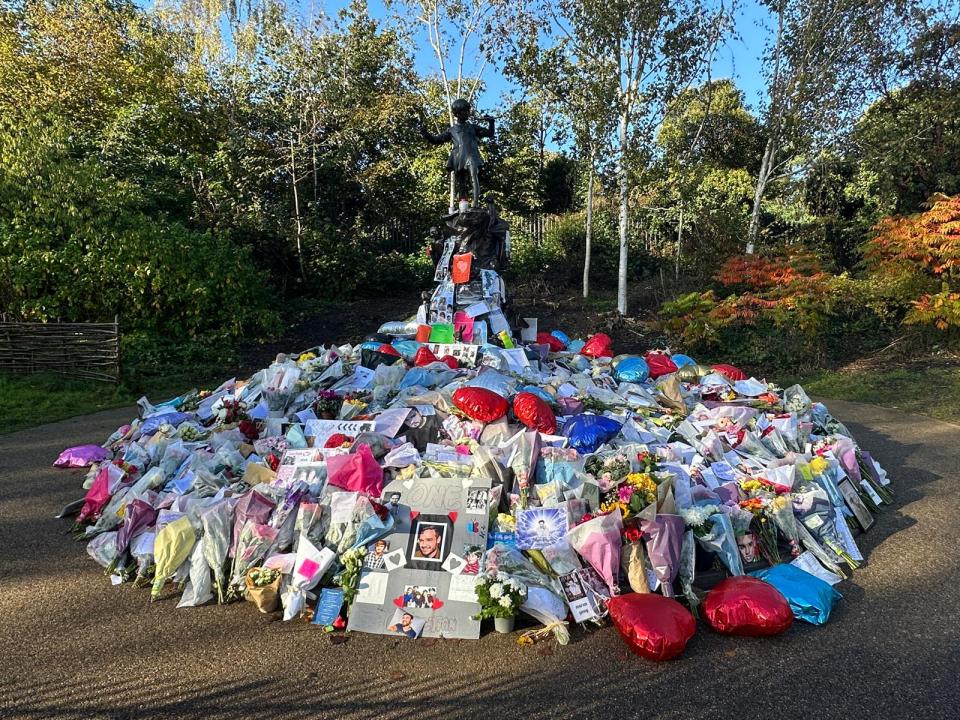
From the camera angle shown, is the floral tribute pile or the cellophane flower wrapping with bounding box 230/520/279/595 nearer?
the floral tribute pile

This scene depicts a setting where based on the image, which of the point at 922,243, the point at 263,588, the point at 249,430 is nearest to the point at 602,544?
the point at 263,588

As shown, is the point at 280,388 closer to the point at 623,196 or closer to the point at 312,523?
the point at 312,523

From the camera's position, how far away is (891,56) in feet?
42.6

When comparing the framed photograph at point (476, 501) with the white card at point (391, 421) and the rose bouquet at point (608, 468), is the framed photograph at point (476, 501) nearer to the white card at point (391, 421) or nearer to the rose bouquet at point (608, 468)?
the rose bouquet at point (608, 468)

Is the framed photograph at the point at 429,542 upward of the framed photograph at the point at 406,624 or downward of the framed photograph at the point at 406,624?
upward

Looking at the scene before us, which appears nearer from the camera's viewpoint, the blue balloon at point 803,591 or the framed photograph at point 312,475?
the blue balloon at point 803,591

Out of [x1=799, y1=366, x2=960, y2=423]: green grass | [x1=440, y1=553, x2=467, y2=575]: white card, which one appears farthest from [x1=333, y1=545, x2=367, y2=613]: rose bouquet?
[x1=799, y1=366, x2=960, y2=423]: green grass

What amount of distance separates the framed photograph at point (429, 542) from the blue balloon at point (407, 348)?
11.9 feet

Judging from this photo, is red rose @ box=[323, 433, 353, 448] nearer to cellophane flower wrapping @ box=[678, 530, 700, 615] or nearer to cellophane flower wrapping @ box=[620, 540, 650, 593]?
cellophane flower wrapping @ box=[620, 540, 650, 593]

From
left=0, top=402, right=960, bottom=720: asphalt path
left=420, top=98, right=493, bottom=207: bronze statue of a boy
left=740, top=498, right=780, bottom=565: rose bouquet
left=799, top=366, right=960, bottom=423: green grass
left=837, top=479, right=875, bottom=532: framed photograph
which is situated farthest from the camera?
left=420, top=98, right=493, bottom=207: bronze statue of a boy

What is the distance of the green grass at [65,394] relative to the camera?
26.3ft

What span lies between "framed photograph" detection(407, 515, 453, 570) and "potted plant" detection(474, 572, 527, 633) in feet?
1.34

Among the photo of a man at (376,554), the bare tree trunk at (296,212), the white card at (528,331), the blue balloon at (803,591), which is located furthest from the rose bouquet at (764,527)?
the bare tree trunk at (296,212)

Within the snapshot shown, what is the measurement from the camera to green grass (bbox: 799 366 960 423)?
27.9ft
